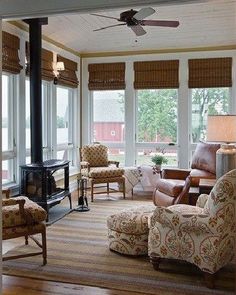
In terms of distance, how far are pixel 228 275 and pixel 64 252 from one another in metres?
1.62

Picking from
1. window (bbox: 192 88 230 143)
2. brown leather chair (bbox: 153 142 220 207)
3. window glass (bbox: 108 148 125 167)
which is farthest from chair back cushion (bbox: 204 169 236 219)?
window glass (bbox: 108 148 125 167)

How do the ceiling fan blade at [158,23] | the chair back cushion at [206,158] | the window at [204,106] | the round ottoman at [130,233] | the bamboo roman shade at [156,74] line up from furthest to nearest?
the bamboo roman shade at [156,74], the window at [204,106], the chair back cushion at [206,158], the ceiling fan blade at [158,23], the round ottoman at [130,233]

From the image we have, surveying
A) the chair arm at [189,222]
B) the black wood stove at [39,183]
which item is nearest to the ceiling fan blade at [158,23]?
the black wood stove at [39,183]

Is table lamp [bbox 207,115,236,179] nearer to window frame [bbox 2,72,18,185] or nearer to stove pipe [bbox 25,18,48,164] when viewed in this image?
stove pipe [bbox 25,18,48,164]

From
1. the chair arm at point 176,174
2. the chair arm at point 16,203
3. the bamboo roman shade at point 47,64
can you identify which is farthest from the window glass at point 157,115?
the chair arm at point 16,203

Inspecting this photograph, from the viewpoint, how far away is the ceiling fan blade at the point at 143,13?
3.94 meters

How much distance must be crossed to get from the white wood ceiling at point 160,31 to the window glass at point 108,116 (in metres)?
0.93

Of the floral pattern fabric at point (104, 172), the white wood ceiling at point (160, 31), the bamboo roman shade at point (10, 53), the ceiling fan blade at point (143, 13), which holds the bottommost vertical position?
the floral pattern fabric at point (104, 172)

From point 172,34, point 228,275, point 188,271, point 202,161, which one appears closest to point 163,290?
point 188,271

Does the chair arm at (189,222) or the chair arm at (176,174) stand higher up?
the chair arm at (176,174)

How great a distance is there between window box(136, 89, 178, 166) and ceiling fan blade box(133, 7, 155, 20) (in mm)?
2959

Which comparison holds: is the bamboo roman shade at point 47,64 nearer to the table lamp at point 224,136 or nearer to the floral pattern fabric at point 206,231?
the table lamp at point 224,136

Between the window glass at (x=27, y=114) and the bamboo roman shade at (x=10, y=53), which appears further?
the window glass at (x=27, y=114)

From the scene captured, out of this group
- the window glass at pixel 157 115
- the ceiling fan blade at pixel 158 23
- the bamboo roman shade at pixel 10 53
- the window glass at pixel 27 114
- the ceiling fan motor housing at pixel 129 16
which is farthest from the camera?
the window glass at pixel 157 115
